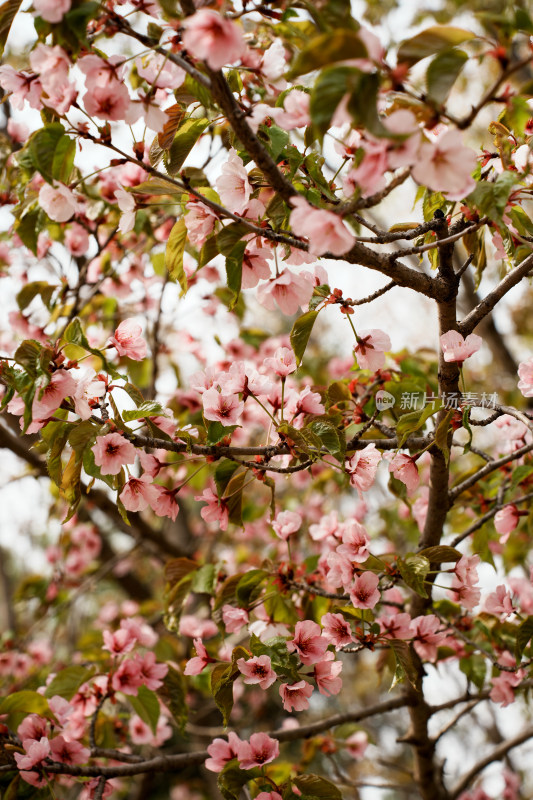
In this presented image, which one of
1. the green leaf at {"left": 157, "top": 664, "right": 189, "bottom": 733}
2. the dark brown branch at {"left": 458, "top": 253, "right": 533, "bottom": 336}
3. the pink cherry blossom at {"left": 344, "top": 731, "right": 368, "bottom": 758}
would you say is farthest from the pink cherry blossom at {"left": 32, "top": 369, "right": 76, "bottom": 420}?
the pink cherry blossom at {"left": 344, "top": 731, "right": 368, "bottom": 758}

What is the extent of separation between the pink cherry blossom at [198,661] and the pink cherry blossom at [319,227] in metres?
0.90

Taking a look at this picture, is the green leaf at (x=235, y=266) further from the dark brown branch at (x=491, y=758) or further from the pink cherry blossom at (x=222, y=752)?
the dark brown branch at (x=491, y=758)

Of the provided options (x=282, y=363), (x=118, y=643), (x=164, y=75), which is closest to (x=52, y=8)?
(x=164, y=75)

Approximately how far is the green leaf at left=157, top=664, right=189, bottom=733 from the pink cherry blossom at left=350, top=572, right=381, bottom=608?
0.70 meters

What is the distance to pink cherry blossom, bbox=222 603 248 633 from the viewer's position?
4.45 ft

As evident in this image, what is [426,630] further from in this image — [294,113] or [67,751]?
[294,113]

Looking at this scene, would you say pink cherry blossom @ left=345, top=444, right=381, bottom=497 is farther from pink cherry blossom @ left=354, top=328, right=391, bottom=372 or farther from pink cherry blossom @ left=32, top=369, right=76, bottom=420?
pink cherry blossom @ left=32, top=369, right=76, bottom=420

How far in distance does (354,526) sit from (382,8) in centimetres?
364

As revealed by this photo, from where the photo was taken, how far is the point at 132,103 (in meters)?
0.97

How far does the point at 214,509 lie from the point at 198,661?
34 cm

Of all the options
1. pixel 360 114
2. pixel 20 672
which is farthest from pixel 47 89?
pixel 20 672

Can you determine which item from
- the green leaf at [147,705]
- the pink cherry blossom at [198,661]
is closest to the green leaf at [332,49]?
the pink cherry blossom at [198,661]

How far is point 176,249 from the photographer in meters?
1.24

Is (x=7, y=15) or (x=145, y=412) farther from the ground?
(x=7, y=15)
